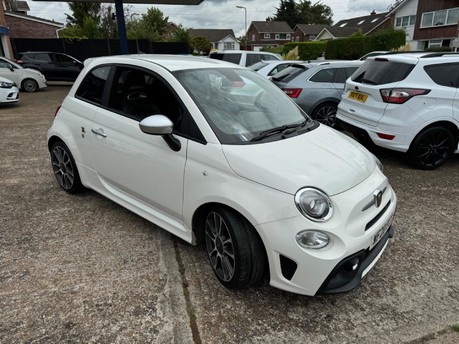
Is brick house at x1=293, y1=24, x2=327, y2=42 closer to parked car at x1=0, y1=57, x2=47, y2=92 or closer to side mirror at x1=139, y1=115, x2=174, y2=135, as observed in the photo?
parked car at x1=0, y1=57, x2=47, y2=92

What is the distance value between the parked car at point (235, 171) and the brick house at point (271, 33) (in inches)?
2831

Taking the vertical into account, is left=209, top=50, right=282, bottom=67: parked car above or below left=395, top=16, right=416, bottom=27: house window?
below

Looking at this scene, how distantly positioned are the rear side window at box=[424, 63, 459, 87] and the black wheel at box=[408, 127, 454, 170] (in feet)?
2.10

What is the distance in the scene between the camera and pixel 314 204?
2154 mm

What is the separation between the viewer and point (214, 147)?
247 cm

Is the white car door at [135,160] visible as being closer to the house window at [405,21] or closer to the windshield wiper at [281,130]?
the windshield wiper at [281,130]

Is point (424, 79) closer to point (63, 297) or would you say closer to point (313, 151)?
point (313, 151)

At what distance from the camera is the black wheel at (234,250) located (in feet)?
7.47

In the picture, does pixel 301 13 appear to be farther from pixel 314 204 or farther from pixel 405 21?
pixel 314 204

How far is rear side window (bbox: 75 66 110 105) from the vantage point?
11.3 feet

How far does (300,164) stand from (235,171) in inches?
17.5

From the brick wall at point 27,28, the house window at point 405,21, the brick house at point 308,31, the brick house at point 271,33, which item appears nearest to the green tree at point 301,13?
the brick house at point 271,33

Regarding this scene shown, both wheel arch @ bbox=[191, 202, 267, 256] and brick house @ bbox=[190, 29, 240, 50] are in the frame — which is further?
brick house @ bbox=[190, 29, 240, 50]

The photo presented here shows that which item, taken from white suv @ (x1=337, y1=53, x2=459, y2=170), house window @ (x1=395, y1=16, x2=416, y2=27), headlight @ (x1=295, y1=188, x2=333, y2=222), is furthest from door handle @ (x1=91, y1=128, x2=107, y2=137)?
house window @ (x1=395, y1=16, x2=416, y2=27)
